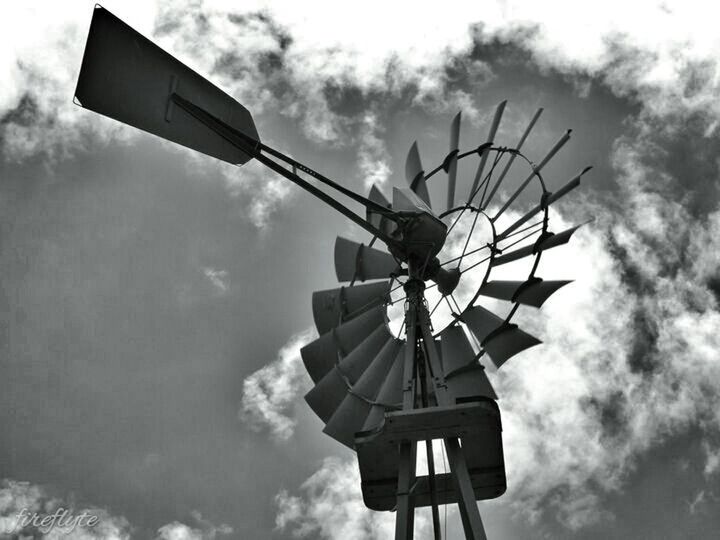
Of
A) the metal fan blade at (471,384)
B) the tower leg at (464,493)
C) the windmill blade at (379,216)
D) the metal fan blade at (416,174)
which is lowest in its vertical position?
the tower leg at (464,493)

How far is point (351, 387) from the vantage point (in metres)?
10.9

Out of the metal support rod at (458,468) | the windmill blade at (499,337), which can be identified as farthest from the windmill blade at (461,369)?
the windmill blade at (499,337)

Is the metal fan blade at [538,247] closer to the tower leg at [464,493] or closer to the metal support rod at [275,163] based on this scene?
the metal support rod at [275,163]

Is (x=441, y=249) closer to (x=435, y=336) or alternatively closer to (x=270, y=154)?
(x=435, y=336)

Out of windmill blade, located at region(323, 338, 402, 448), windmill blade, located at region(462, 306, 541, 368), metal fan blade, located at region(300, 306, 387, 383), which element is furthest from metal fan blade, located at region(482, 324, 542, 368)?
metal fan blade, located at region(300, 306, 387, 383)

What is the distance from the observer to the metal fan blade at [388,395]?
10.5 meters

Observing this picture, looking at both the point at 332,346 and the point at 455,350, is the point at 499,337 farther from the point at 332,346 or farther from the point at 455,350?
the point at 332,346

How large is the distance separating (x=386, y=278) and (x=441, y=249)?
41.7 inches

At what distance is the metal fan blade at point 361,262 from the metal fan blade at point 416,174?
1.38 metres

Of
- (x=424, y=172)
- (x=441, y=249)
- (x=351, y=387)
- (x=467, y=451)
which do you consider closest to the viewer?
(x=467, y=451)

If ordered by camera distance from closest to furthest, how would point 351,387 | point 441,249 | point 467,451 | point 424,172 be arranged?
1. point 467,451
2. point 351,387
3. point 441,249
4. point 424,172

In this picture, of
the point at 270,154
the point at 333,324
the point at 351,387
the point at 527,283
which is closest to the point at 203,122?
the point at 270,154

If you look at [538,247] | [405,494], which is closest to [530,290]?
[538,247]

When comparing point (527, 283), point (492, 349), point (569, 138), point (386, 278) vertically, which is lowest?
point (492, 349)
